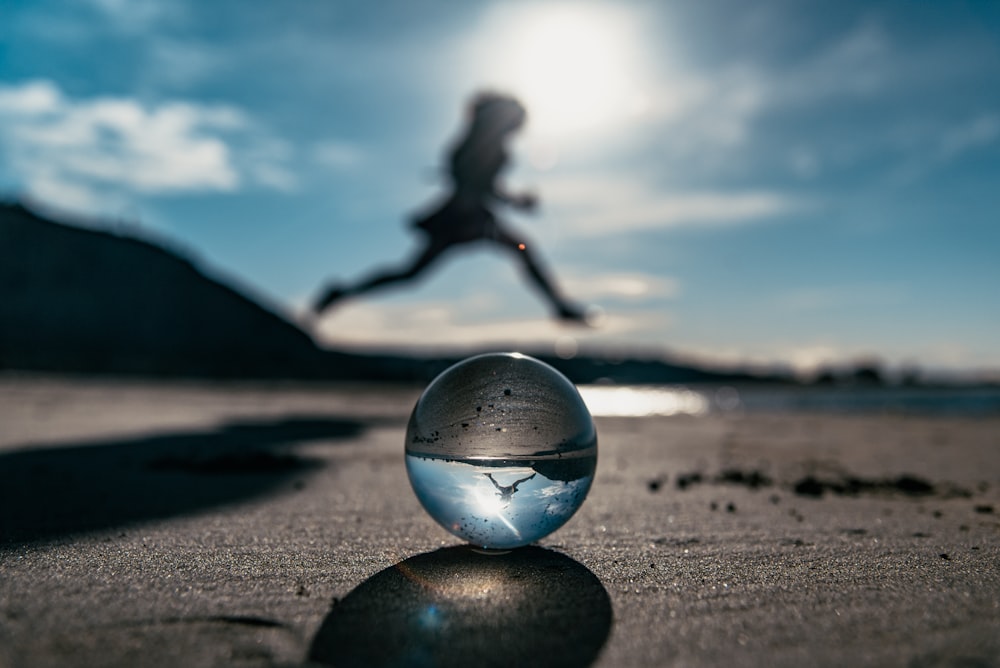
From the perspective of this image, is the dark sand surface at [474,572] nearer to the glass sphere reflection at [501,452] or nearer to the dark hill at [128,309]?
the glass sphere reflection at [501,452]

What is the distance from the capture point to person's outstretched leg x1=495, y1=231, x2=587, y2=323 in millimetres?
11273

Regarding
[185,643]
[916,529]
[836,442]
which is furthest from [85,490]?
[836,442]

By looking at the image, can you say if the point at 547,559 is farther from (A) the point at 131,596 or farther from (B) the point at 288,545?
(A) the point at 131,596

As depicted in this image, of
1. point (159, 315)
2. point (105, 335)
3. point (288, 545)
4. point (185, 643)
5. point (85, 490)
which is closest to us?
point (185, 643)

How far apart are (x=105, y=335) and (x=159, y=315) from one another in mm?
6120

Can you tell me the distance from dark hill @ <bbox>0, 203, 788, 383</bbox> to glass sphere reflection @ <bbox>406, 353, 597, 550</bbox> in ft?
154

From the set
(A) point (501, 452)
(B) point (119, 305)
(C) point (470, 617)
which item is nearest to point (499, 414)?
(A) point (501, 452)

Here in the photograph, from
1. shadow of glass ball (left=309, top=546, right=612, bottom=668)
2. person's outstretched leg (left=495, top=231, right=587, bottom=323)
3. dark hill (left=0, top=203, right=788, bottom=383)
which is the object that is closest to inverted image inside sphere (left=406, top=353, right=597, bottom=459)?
shadow of glass ball (left=309, top=546, right=612, bottom=668)

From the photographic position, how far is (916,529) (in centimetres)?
369

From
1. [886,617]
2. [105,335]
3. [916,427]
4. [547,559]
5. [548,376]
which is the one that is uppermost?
[548,376]

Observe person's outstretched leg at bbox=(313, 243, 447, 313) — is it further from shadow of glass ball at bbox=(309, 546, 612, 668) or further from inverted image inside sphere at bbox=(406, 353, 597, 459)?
shadow of glass ball at bbox=(309, 546, 612, 668)

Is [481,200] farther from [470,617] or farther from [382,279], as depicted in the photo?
[470,617]

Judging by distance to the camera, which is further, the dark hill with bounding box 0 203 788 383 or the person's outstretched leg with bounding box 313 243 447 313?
the dark hill with bounding box 0 203 788 383

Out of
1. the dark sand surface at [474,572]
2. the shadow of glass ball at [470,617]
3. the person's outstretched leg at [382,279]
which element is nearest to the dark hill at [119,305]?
the person's outstretched leg at [382,279]
